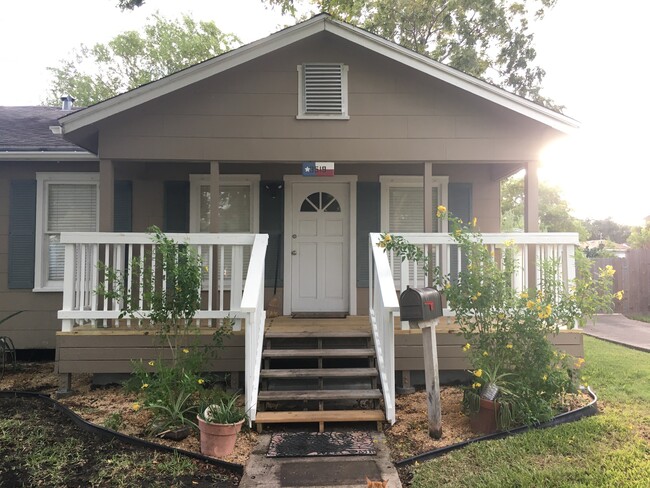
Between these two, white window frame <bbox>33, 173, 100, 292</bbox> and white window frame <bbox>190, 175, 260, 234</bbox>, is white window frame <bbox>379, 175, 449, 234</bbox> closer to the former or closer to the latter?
white window frame <bbox>190, 175, 260, 234</bbox>

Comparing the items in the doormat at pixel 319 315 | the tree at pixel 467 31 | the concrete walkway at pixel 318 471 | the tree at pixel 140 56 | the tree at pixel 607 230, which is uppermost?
the tree at pixel 140 56

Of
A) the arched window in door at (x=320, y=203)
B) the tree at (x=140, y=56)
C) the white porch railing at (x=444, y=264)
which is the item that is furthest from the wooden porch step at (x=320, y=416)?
the tree at (x=140, y=56)

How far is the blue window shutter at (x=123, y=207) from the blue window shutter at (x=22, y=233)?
3.55 feet

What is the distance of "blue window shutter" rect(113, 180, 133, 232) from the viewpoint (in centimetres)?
611

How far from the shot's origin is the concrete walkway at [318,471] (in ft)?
9.31

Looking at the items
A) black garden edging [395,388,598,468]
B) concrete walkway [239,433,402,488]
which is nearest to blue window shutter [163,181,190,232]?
concrete walkway [239,433,402,488]

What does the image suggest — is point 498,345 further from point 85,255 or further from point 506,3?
point 506,3

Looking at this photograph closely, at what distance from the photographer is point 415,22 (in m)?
12.8

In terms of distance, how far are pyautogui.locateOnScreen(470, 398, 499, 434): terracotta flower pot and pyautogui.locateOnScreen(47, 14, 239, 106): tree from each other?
72.1ft

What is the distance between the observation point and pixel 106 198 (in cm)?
500

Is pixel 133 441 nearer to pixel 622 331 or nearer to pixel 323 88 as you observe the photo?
pixel 323 88

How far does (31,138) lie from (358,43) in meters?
4.81

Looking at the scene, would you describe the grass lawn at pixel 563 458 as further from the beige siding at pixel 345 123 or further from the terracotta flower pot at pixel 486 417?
the beige siding at pixel 345 123

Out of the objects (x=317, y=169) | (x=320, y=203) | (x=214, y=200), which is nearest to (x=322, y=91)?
(x=317, y=169)
